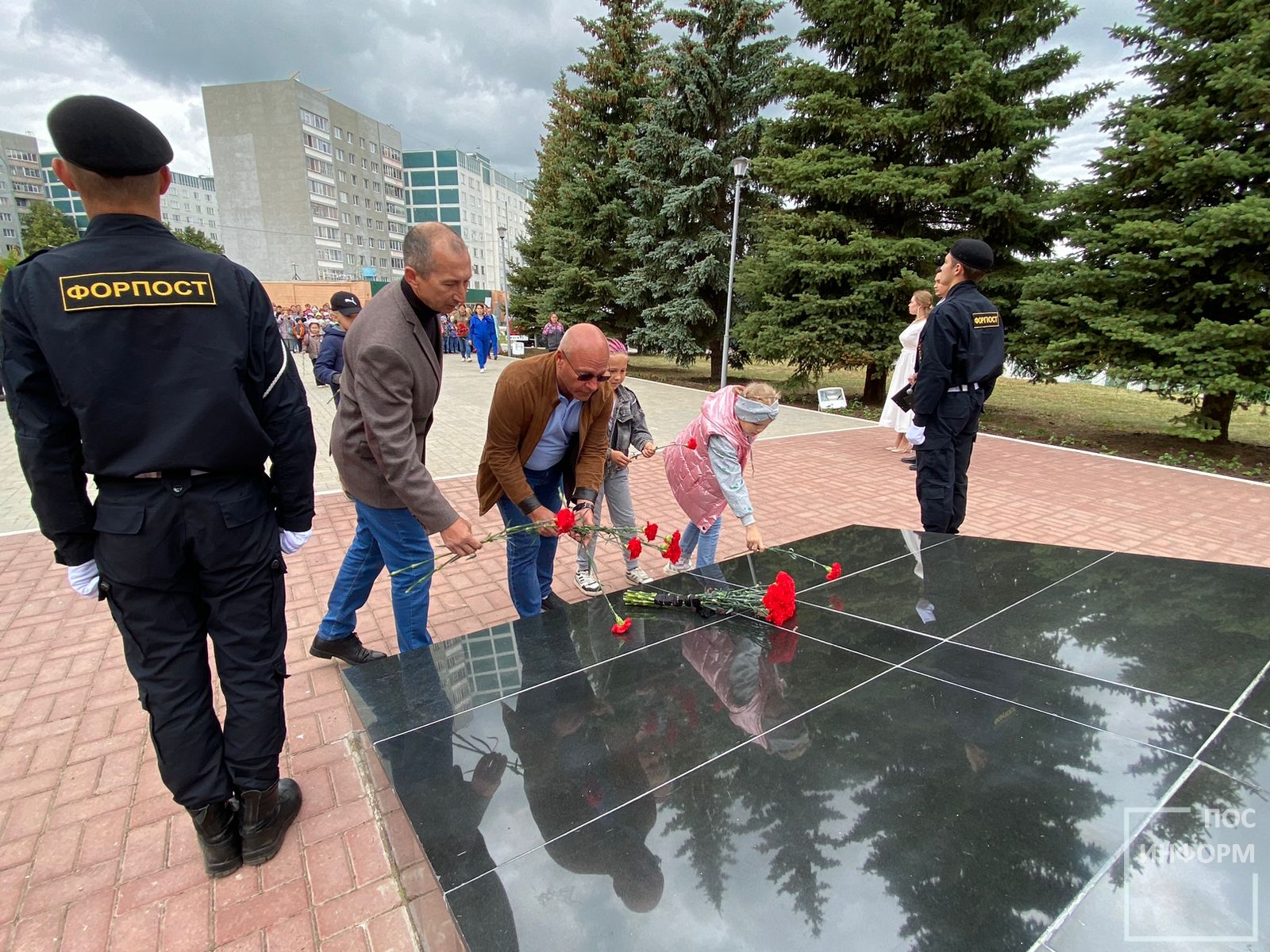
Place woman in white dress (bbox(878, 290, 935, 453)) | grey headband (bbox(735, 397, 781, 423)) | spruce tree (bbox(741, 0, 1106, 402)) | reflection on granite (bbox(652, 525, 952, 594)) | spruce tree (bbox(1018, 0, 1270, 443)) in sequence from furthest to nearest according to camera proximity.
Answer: spruce tree (bbox(741, 0, 1106, 402))
woman in white dress (bbox(878, 290, 935, 453))
spruce tree (bbox(1018, 0, 1270, 443))
grey headband (bbox(735, 397, 781, 423))
reflection on granite (bbox(652, 525, 952, 594))

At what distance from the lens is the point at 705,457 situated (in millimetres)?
3664

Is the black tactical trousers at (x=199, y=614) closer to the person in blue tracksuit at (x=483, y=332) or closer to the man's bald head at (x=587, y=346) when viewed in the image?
the man's bald head at (x=587, y=346)

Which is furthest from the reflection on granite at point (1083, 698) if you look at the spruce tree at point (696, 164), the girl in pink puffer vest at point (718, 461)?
the spruce tree at point (696, 164)

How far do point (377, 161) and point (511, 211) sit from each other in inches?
1458

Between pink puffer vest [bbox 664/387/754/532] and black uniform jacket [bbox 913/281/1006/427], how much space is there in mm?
1076

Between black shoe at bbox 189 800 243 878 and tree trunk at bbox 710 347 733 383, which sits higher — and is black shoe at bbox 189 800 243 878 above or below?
below

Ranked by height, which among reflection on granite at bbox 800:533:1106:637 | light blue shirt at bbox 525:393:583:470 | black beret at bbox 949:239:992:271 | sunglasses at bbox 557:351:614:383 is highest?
black beret at bbox 949:239:992:271

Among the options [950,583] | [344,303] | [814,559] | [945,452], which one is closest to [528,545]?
[814,559]

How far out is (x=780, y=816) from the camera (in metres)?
1.45

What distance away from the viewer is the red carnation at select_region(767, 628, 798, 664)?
2.16 m

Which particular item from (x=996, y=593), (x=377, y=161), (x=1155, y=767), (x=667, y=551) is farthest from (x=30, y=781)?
(x=377, y=161)

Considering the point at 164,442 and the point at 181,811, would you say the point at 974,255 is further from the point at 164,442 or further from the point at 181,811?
the point at 181,811

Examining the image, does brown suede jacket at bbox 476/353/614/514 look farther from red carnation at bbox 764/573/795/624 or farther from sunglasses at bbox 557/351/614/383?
red carnation at bbox 764/573/795/624

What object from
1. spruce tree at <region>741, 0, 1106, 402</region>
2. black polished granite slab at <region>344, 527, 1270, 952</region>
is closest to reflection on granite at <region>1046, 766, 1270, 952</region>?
black polished granite slab at <region>344, 527, 1270, 952</region>
